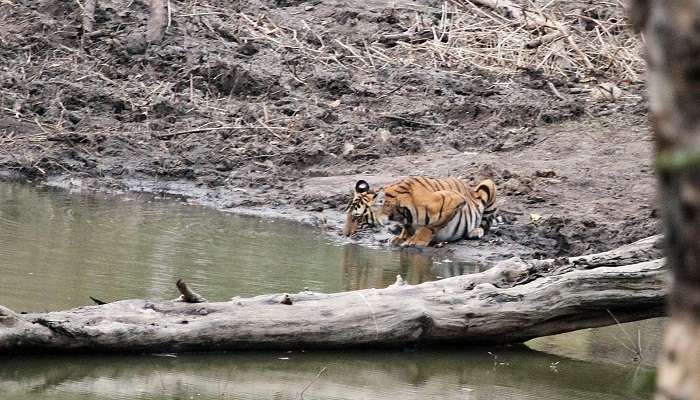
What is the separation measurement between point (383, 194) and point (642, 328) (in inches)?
145

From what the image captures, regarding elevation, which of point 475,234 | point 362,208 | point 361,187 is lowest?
point 475,234

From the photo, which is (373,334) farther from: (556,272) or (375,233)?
(375,233)

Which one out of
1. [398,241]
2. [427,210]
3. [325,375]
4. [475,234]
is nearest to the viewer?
[325,375]

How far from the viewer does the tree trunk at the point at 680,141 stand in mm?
1065

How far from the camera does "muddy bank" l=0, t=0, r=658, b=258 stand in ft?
38.2

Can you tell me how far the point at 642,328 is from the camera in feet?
24.3

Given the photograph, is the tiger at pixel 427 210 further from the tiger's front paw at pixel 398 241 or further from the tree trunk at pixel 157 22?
the tree trunk at pixel 157 22

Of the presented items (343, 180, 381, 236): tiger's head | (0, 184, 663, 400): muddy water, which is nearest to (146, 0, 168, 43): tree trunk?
(0, 184, 663, 400): muddy water

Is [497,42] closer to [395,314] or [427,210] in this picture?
[427,210]

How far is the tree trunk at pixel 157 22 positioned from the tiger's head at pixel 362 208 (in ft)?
16.6

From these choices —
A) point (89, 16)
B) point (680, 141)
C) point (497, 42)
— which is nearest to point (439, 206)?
point (497, 42)

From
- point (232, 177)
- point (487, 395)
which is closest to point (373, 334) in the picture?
point (487, 395)

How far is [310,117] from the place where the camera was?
43.9 ft

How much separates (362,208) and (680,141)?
9424 mm
